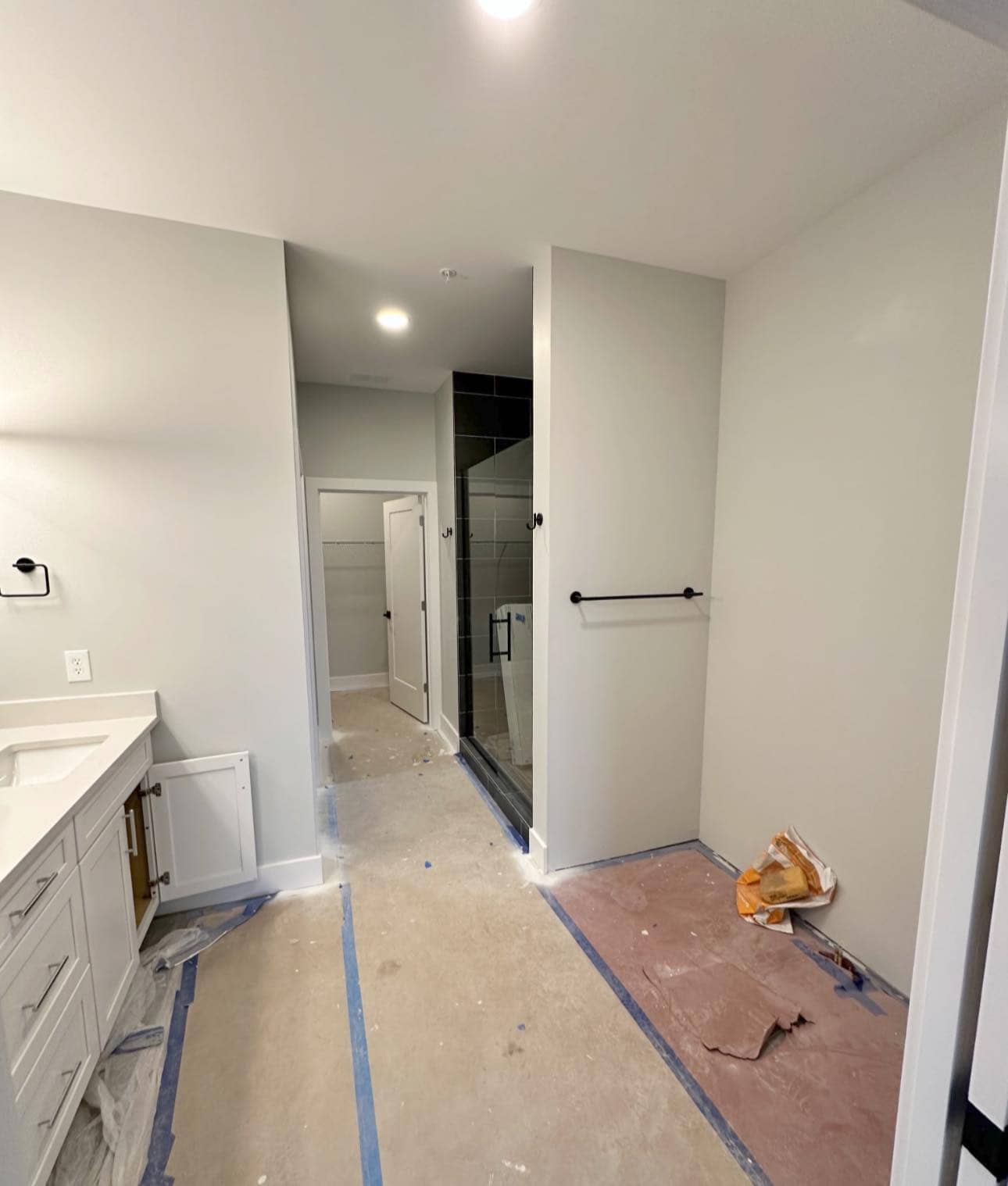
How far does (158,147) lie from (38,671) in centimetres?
170

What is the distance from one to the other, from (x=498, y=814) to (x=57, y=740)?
194 centimetres

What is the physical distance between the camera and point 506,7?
108 centimetres

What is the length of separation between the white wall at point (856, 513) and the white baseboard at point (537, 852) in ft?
2.82

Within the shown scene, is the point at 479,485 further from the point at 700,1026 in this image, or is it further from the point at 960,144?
the point at 700,1026

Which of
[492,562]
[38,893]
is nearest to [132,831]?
[38,893]

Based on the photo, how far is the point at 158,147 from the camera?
1445 millimetres

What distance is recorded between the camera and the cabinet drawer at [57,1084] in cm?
105

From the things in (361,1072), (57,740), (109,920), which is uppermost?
(57,740)

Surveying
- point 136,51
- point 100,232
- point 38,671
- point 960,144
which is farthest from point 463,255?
point 38,671

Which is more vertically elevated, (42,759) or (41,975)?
(42,759)

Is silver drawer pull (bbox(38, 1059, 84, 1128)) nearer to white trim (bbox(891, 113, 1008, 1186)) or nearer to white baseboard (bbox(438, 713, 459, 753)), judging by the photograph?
white trim (bbox(891, 113, 1008, 1186))

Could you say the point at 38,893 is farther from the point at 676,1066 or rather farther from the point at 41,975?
the point at 676,1066

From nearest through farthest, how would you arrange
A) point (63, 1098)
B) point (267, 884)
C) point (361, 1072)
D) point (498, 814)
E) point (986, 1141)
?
point (986, 1141) → point (63, 1098) → point (361, 1072) → point (267, 884) → point (498, 814)

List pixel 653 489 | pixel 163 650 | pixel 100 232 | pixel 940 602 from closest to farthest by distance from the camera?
pixel 940 602 < pixel 100 232 < pixel 163 650 < pixel 653 489
